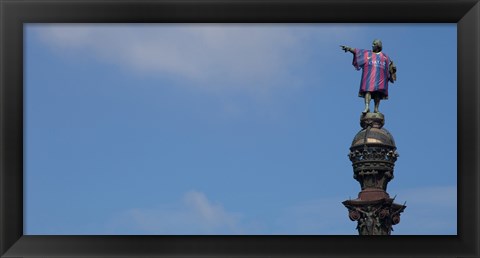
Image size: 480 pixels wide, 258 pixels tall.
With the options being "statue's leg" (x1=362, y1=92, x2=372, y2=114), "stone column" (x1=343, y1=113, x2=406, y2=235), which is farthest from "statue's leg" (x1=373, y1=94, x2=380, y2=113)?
"stone column" (x1=343, y1=113, x2=406, y2=235)

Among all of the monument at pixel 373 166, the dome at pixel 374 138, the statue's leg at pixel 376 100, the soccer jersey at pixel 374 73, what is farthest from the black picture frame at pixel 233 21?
the statue's leg at pixel 376 100

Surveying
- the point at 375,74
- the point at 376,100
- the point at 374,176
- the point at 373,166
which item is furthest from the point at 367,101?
the point at 374,176

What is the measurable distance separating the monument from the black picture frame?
27.6 meters

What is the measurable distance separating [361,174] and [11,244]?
28514 millimetres

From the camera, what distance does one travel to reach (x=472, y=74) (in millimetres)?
2969

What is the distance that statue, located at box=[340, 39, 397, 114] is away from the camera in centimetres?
2939

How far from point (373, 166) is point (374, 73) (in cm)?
323

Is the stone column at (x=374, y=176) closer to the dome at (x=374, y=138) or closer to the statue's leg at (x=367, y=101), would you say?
the dome at (x=374, y=138)

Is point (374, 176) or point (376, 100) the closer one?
point (374, 176)

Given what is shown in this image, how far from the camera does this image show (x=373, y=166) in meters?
30.9

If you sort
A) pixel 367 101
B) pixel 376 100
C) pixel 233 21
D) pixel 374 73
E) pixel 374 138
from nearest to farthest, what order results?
pixel 233 21 < pixel 374 73 < pixel 374 138 < pixel 367 101 < pixel 376 100

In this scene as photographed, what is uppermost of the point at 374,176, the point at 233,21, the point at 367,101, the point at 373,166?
the point at 367,101

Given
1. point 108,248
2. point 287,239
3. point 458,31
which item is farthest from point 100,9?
point 458,31

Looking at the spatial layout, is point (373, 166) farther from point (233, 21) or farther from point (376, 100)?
point (233, 21)
